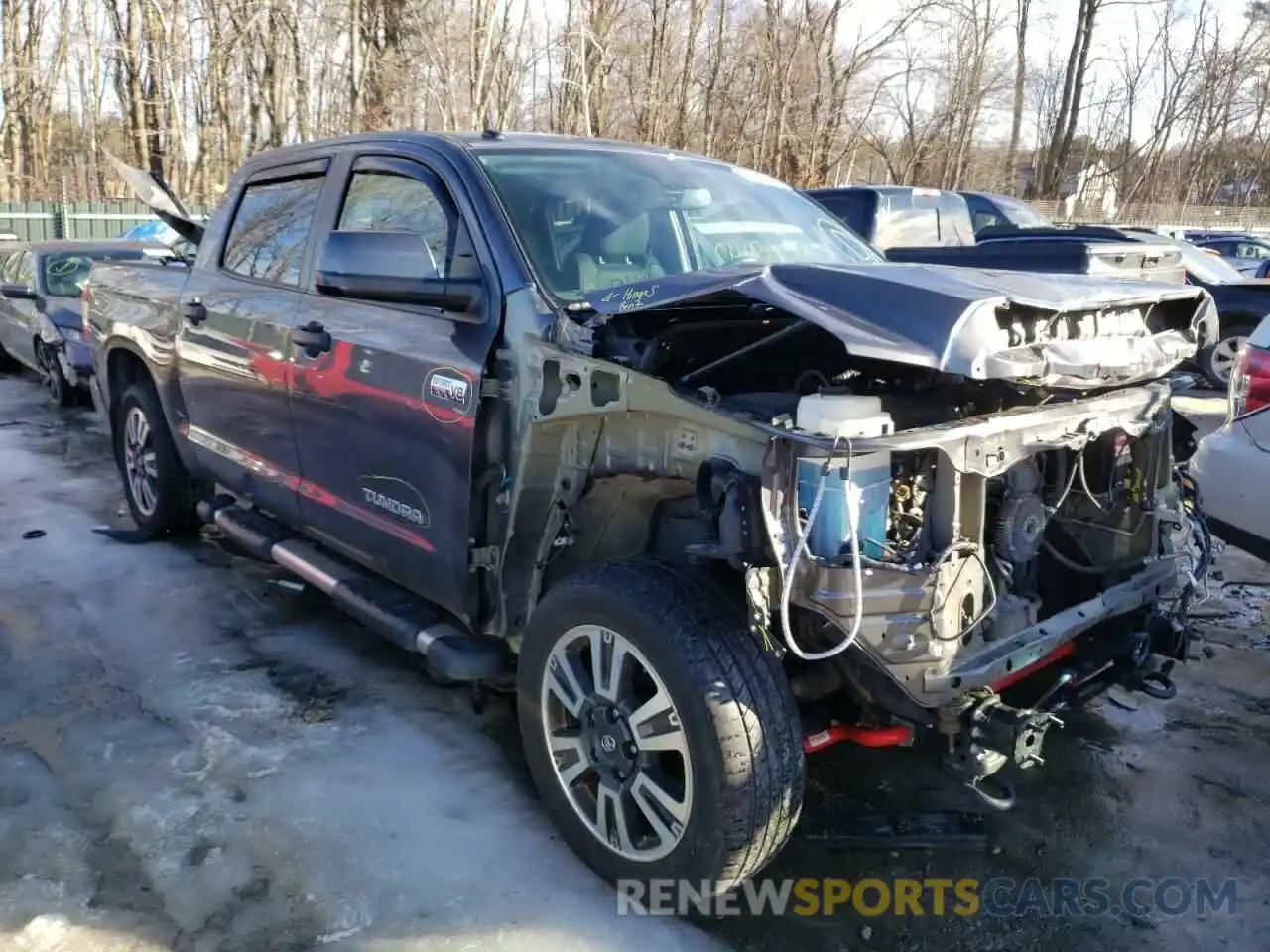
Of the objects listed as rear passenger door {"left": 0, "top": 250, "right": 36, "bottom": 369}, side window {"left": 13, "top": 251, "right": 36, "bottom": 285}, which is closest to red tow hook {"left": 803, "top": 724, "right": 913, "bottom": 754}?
rear passenger door {"left": 0, "top": 250, "right": 36, "bottom": 369}

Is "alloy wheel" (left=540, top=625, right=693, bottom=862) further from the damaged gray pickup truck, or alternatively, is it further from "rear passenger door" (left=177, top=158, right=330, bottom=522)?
"rear passenger door" (left=177, top=158, right=330, bottom=522)

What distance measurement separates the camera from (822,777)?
342cm

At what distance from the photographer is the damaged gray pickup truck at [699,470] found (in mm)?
2432

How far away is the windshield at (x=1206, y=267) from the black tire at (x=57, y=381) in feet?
37.3

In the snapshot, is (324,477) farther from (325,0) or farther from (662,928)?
(325,0)

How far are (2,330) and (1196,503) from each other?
12.2 m

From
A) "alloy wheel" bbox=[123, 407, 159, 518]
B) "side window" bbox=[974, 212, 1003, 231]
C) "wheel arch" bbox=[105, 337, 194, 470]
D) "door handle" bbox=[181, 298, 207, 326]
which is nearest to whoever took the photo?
"door handle" bbox=[181, 298, 207, 326]

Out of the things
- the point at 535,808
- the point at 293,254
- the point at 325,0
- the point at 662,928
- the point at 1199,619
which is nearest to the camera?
the point at 662,928

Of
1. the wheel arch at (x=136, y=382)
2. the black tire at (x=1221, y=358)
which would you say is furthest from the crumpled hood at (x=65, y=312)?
the black tire at (x=1221, y=358)

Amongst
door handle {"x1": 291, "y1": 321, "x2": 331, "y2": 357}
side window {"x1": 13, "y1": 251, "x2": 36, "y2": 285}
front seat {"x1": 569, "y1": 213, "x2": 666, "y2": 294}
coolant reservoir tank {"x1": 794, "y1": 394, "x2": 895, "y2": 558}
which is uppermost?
front seat {"x1": 569, "y1": 213, "x2": 666, "y2": 294}

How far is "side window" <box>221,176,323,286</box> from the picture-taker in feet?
13.7

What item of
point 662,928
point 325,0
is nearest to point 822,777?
point 662,928

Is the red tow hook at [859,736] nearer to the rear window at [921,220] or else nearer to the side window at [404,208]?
the side window at [404,208]

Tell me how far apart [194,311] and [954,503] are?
3.58 meters
